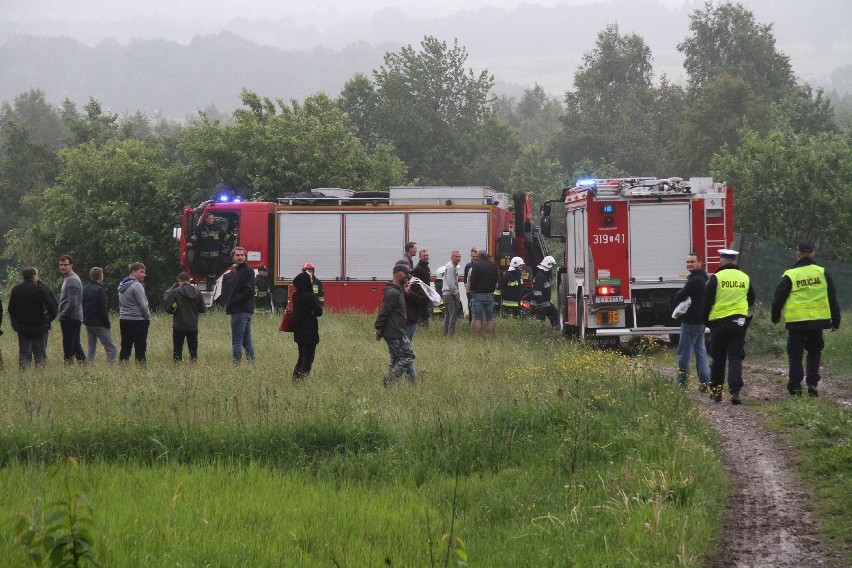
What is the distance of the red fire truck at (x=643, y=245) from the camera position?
739 inches

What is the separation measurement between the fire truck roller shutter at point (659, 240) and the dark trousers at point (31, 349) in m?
9.53

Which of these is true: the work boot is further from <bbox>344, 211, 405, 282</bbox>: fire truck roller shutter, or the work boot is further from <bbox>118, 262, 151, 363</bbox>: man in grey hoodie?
<bbox>344, 211, 405, 282</bbox>: fire truck roller shutter

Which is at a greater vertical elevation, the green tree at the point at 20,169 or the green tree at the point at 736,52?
the green tree at the point at 736,52

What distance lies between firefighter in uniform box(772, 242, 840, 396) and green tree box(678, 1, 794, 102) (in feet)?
224

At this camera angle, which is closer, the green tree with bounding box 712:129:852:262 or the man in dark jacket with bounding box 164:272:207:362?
the man in dark jacket with bounding box 164:272:207:362

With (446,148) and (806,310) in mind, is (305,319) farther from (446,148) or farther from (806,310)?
(446,148)

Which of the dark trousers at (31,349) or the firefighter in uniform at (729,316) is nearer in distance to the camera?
the firefighter in uniform at (729,316)

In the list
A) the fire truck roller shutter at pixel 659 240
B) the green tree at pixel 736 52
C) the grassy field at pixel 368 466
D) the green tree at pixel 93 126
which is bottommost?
the grassy field at pixel 368 466

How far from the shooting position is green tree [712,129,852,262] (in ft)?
110

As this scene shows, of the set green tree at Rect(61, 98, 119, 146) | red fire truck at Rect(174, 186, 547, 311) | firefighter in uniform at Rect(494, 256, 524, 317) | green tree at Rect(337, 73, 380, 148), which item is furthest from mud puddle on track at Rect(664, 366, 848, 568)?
green tree at Rect(337, 73, 380, 148)

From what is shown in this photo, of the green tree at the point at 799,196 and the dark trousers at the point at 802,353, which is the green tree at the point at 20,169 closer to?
the green tree at the point at 799,196

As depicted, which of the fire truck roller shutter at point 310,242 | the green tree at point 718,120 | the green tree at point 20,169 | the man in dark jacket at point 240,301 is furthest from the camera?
the green tree at point 20,169

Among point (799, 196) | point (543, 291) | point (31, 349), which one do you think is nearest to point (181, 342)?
point (31, 349)

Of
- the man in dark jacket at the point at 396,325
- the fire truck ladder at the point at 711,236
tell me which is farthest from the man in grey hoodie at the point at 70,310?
the fire truck ladder at the point at 711,236
